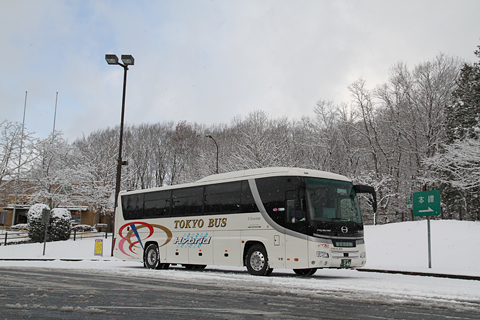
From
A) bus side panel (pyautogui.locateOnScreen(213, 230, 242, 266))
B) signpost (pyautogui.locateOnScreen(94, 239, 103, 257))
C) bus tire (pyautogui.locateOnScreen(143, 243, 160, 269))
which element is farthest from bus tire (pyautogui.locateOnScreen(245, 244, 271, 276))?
signpost (pyautogui.locateOnScreen(94, 239, 103, 257))

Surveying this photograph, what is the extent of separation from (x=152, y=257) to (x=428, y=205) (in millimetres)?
11031

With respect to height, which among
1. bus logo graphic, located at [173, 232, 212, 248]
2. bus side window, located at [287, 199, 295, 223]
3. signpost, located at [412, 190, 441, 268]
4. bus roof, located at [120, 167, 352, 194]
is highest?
bus roof, located at [120, 167, 352, 194]

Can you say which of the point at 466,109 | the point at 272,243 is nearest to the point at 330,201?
the point at 272,243

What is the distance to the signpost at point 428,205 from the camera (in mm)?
15898

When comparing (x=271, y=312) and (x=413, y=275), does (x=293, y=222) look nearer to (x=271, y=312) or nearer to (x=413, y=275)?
(x=413, y=275)

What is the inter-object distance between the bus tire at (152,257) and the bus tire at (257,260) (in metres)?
5.27

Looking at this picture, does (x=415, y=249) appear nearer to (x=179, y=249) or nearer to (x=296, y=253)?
(x=296, y=253)

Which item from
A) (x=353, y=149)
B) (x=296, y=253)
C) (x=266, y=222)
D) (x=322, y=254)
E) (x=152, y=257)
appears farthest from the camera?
(x=353, y=149)

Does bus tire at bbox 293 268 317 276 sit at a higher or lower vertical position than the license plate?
lower

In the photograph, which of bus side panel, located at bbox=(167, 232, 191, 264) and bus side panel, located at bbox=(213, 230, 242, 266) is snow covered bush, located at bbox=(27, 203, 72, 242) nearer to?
bus side panel, located at bbox=(167, 232, 191, 264)

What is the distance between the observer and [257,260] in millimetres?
14070

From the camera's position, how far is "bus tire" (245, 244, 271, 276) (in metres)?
13.8

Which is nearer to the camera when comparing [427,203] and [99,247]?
[427,203]

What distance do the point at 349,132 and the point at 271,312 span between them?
4595cm
